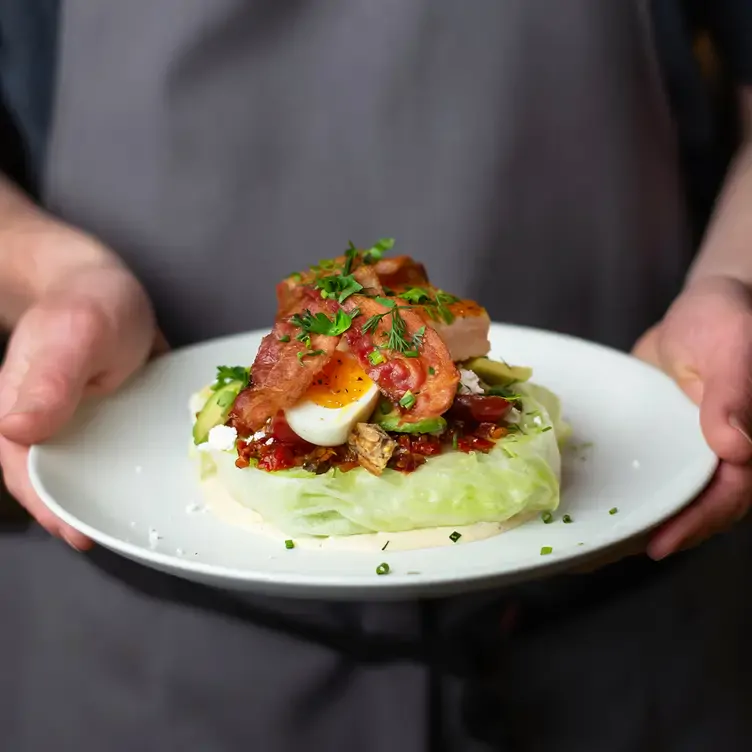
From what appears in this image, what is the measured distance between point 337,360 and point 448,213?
2.75ft

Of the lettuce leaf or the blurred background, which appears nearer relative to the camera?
the lettuce leaf

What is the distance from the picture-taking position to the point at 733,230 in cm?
232

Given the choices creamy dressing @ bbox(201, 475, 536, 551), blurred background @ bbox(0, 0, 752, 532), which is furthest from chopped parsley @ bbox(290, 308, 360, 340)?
blurred background @ bbox(0, 0, 752, 532)

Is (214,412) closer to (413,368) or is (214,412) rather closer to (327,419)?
(327,419)

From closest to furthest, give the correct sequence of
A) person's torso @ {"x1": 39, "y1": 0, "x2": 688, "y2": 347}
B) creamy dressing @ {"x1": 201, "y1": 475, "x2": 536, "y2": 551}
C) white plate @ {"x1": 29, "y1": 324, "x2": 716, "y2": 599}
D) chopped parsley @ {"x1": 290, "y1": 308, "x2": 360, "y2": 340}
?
white plate @ {"x1": 29, "y1": 324, "x2": 716, "y2": 599}
creamy dressing @ {"x1": 201, "y1": 475, "x2": 536, "y2": 551}
chopped parsley @ {"x1": 290, "y1": 308, "x2": 360, "y2": 340}
person's torso @ {"x1": 39, "y1": 0, "x2": 688, "y2": 347}

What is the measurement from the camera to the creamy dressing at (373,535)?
60.1 inches

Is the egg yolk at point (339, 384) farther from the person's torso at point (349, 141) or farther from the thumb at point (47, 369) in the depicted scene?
the person's torso at point (349, 141)

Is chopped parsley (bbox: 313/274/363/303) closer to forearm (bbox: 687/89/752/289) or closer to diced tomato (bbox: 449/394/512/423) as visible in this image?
diced tomato (bbox: 449/394/512/423)

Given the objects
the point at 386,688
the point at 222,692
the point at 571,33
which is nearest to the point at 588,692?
the point at 386,688

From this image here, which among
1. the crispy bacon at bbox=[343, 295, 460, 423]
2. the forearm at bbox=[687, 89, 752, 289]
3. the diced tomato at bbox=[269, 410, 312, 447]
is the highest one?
the forearm at bbox=[687, 89, 752, 289]

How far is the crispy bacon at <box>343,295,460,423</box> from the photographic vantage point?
5.18 feet

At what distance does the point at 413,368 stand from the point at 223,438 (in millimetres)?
407

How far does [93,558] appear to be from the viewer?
2188 mm

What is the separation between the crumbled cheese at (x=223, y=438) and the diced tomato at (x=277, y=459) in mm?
77
